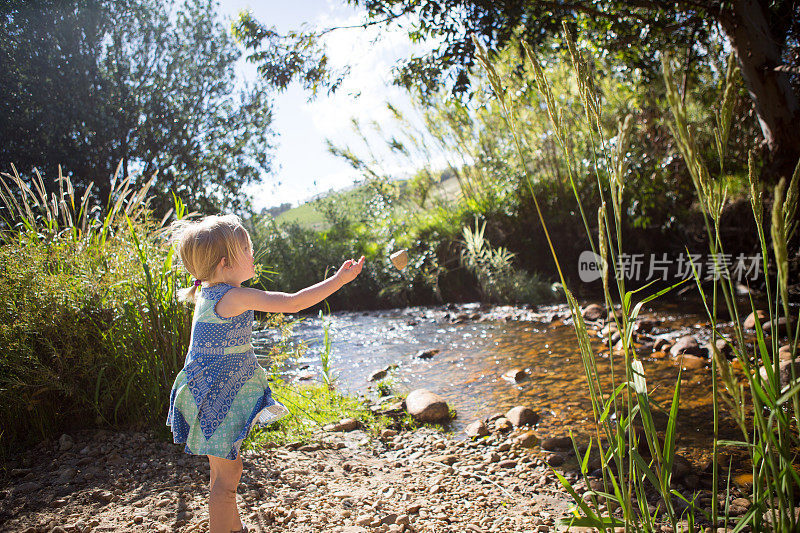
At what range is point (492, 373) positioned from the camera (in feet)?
13.3

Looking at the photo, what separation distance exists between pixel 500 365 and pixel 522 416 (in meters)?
1.26

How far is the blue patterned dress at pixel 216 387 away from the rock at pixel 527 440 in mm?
1378

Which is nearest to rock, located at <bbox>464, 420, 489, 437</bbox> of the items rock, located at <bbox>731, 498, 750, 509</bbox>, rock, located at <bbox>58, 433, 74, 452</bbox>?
rock, located at <bbox>731, 498, 750, 509</bbox>

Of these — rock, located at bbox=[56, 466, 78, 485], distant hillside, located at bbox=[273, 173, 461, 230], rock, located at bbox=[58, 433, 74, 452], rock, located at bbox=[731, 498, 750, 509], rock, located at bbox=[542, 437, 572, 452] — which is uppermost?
distant hillside, located at bbox=[273, 173, 461, 230]

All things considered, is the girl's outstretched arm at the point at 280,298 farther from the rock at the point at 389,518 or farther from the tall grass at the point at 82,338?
the tall grass at the point at 82,338

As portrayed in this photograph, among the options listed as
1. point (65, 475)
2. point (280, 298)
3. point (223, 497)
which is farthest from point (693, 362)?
point (65, 475)

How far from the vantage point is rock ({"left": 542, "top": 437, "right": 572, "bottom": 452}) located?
2.65 meters

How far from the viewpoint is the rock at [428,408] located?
313cm

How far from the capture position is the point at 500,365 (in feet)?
14.0

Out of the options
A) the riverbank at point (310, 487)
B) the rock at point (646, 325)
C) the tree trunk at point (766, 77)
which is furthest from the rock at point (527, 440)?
the tree trunk at point (766, 77)

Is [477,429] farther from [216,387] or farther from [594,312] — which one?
[594,312]

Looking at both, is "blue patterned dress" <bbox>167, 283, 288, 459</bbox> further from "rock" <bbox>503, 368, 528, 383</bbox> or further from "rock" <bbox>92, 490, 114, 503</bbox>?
"rock" <bbox>503, 368, 528, 383</bbox>

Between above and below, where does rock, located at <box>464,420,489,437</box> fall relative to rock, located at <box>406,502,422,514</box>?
below

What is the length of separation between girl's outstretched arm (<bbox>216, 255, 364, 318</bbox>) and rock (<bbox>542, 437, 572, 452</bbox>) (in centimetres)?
149
